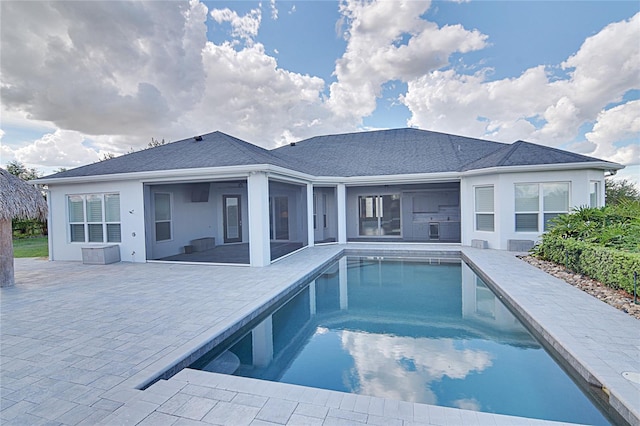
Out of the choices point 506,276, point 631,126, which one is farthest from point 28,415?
point 631,126

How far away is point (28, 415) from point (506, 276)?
8269mm

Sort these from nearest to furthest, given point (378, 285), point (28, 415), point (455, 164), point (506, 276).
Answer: point (28, 415) → point (506, 276) → point (378, 285) → point (455, 164)

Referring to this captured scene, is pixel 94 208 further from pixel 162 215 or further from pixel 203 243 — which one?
pixel 203 243

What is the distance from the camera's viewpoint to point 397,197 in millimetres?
15688

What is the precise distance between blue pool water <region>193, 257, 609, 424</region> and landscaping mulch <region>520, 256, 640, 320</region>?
1.62m

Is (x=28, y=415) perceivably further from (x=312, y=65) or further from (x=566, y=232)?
(x=312, y=65)

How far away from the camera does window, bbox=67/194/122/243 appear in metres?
10.5

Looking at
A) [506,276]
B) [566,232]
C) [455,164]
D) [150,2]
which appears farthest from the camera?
[455,164]

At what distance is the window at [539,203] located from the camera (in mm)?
10688

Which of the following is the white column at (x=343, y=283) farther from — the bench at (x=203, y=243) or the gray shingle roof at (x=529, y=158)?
the gray shingle roof at (x=529, y=158)

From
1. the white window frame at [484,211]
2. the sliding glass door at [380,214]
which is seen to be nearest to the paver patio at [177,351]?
the white window frame at [484,211]

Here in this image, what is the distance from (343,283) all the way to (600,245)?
5.80 m

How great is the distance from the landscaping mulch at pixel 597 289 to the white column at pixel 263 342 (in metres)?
5.43

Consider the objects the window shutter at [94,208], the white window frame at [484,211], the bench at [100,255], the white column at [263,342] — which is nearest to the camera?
the white column at [263,342]
